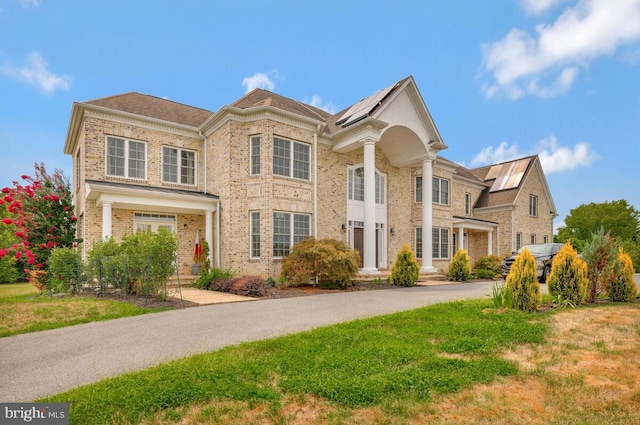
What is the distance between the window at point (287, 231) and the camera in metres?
14.5

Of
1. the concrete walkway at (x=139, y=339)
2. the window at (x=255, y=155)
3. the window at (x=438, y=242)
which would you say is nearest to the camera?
the concrete walkway at (x=139, y=339)

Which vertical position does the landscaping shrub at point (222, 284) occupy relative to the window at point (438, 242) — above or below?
below

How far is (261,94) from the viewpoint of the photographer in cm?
1664

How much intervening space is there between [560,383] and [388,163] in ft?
54.6

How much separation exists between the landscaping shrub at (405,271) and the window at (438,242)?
6.33 meters

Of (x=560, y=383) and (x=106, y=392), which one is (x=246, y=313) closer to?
(x=106, y=392)

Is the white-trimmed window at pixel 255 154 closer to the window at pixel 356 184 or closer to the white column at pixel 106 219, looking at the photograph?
the window at pixel 356 184

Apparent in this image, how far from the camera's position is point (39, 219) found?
1375 cm

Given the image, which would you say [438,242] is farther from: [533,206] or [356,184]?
[533,206]

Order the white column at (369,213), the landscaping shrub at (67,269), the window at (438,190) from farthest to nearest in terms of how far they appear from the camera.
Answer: the window at (438,190) → the white column at (369,213) → the landscaping shrub at (67,269)

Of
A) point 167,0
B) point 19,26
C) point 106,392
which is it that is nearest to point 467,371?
point 106,392

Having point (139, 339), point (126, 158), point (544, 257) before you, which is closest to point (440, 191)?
point (544, 257)

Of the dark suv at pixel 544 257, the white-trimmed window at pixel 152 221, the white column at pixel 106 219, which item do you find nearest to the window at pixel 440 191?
the dark suv at pixel 544 257

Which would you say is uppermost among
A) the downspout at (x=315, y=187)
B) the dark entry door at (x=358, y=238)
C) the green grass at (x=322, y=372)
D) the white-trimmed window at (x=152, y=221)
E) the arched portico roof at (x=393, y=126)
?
the arched portico roof at (x=393, y=126)
